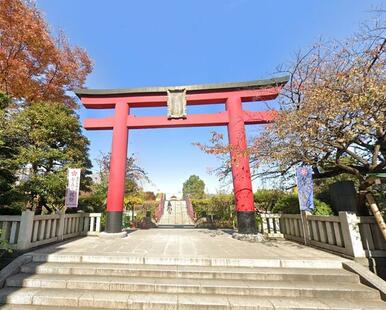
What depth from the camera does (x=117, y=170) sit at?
855 cm

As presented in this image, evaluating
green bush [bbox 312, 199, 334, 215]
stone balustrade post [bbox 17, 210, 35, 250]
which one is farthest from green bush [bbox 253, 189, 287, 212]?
stone balustrade post [bbox 17, 210, 35, 250]

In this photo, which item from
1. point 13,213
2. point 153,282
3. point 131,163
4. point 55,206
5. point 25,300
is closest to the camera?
point 25,300

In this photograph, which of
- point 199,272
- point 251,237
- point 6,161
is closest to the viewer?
point 199,272

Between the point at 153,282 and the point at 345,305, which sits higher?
the point at 153,282

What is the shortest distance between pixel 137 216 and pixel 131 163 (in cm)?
429

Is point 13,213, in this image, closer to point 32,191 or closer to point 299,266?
point 32,191

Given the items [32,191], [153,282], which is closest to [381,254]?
[153,282]

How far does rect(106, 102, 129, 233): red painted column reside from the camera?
27.1 ft

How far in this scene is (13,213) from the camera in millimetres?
6074

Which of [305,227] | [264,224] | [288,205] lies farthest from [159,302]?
[288,205]

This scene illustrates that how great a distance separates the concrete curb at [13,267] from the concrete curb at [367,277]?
6729 millimetres

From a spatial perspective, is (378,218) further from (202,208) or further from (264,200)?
(202,208)

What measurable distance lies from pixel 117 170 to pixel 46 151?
2.50m

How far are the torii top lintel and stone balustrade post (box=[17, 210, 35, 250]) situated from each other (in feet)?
15.0
